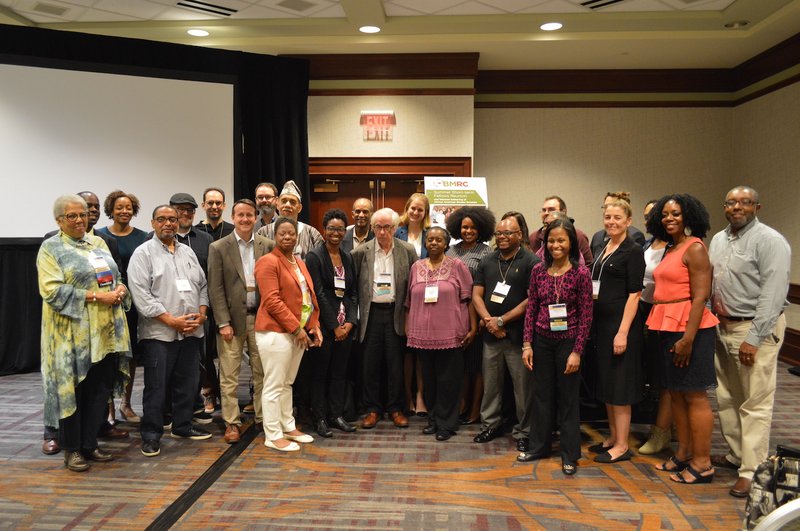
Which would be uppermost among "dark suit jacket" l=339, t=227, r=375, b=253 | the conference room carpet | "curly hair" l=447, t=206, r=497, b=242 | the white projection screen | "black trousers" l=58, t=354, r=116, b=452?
the white projection screen

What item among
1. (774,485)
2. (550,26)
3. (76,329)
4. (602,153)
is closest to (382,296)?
(76,329)

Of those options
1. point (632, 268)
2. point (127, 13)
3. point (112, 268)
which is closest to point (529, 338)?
point (632, 268)

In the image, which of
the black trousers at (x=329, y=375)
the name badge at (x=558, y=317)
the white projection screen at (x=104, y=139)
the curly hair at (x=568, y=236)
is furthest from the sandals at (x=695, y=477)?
the white projection screen at (x=104, y=139)

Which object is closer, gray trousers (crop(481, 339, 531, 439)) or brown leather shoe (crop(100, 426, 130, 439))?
gray trousers (crop(481, 339, 531, 439))

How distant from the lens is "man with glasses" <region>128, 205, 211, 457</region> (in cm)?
333

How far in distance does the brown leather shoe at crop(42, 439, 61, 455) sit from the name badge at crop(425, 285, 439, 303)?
7.64 ft

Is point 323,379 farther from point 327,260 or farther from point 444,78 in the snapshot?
point 444,78

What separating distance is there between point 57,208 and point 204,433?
63.7 inches

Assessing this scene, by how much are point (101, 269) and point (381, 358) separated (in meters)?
1.78

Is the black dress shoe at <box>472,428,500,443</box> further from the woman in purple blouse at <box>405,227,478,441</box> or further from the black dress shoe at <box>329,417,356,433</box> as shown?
the black dress shoe at <box>329,417,356,433</box>

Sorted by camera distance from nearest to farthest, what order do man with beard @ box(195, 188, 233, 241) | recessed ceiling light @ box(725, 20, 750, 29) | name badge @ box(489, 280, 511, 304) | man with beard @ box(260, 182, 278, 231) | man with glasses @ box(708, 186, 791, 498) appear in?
man with glasses @ box(708, 186, 791, 498) < name badge @ box(489, 280, 511, 304) < man with beard @ box(195, 188, 233, 241) < man with beard @ box(260, 182, 278, 231) < recessed ceiling light @ box(725, 20, 750, 29)

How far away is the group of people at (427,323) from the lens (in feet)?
9.77

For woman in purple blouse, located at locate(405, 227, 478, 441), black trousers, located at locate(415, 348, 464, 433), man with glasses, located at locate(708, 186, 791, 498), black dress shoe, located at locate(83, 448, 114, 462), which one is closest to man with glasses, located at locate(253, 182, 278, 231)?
woman in purple blouse, located at locate(405, 227, 478, 441)

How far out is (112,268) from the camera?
3.25 metres
